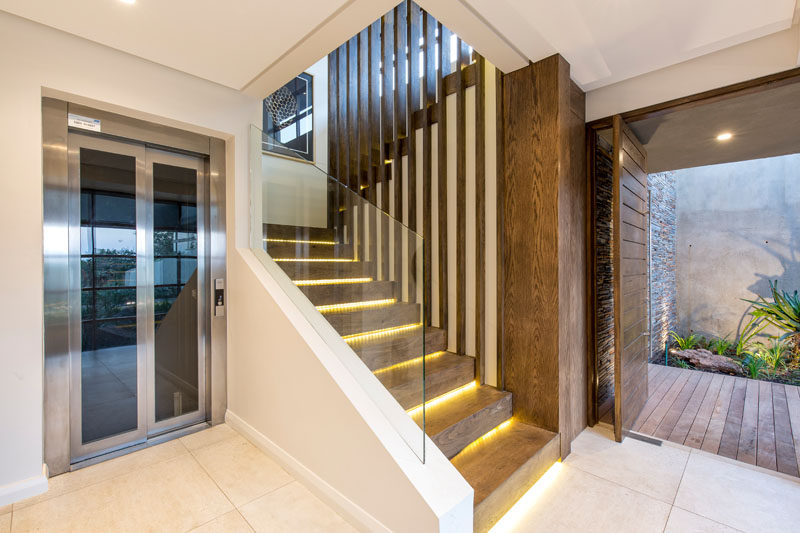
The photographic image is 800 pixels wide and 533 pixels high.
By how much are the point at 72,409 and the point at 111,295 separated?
2.42ft

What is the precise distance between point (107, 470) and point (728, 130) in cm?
555

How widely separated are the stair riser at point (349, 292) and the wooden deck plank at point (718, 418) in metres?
2.67

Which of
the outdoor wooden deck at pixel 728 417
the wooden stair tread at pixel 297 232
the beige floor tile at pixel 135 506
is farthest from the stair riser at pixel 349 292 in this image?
the outdoor wooden deck at pixel 728 417

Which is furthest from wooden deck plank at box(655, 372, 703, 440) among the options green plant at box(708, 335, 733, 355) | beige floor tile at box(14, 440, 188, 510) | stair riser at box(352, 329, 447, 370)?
beige floor tile at box(14, 440, 188, 510)

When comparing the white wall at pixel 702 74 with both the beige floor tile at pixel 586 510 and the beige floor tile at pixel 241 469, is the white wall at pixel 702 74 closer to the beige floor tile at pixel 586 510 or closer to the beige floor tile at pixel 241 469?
the beige floor tile at pixel 586 510

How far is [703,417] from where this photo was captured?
9.96 ft

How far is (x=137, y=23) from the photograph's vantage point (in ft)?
6.18

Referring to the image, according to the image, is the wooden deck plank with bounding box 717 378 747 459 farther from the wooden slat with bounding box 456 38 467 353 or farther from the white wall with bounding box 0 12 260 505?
the white wall with bounding box 0 12 260 505

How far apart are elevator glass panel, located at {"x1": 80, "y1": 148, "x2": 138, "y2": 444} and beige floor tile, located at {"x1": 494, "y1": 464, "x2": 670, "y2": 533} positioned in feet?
8.41

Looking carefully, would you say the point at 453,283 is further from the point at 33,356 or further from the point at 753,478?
the point at 33,356

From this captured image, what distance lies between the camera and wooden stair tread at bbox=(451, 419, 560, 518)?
1827 mm

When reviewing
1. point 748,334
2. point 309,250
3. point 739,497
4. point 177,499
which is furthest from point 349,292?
point 748,334

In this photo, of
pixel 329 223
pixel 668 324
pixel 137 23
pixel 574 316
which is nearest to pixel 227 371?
pixel 329 223

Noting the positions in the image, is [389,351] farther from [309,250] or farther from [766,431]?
[766,431]
